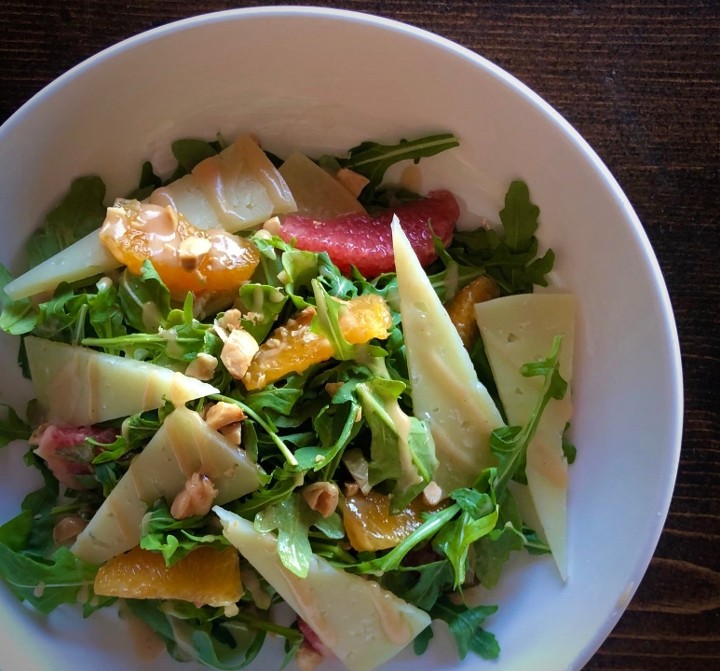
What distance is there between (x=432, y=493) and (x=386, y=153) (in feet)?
2.30

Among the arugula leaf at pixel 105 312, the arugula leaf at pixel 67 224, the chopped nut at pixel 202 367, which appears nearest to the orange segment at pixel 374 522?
the chopped nut at pixel 202 367

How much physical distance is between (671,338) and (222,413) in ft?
2.76

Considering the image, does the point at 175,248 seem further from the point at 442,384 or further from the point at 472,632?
the point at 472,632

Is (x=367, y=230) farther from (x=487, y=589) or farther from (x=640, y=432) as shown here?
(x=487, y=589)

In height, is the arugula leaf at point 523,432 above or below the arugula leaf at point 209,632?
above

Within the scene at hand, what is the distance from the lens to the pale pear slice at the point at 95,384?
4.18 ft

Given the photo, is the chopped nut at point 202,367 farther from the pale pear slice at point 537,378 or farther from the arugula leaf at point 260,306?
the pale pear slice at point 537,378

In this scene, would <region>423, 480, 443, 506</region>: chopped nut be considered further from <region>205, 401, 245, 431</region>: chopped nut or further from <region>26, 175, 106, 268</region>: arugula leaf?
<region>26, 175, 106, 268</region>: arugula leaf

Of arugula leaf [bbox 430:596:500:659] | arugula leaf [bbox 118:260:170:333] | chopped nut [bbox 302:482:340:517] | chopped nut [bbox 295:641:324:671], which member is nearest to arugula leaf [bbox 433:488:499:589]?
arugula leaf [bbox 430:596:500:659]

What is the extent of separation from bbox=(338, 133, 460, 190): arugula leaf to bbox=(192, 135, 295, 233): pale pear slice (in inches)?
6.7

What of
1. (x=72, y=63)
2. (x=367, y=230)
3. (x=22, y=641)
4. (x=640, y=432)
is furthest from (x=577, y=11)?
(x=22, y=641)

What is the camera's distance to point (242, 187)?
1.41 m

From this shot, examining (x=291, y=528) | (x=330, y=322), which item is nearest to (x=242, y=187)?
(x=330, y=322)

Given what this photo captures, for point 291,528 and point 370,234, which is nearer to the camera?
point 291,528
